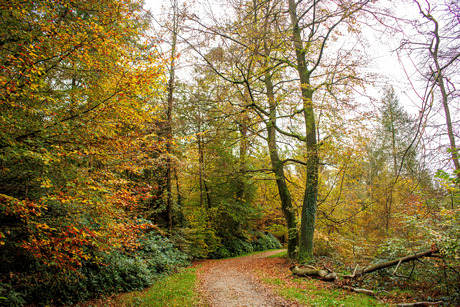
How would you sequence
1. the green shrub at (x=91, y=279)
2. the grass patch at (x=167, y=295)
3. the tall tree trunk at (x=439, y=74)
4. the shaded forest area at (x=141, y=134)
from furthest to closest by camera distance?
the grass patch at (x=167, y=295), the green shrub at (x=91, y=279), the shaded forest area at (x=141, y=134), the tall tree trunk at (x=439, y=74)

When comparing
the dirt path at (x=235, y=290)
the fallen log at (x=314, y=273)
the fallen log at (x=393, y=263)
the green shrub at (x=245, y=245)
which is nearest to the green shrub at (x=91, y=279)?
the dirt path at (x=235, y=290)

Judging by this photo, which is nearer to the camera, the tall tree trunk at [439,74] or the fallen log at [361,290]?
the tall tree trunk at [439,74]

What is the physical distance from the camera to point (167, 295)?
6.55 m

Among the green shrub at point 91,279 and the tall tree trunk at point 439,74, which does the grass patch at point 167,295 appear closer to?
the green shrub at point 91,279

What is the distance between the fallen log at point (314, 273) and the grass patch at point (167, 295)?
12.1 feet

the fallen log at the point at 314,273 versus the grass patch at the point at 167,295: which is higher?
the fallen log at the point at 314,273

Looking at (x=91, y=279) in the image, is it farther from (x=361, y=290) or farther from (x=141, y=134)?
(x=361, y=290)

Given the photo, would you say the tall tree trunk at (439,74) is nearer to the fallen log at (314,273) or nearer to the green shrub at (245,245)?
the fallen log at (314,273)

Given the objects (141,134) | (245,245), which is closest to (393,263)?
(141,134)

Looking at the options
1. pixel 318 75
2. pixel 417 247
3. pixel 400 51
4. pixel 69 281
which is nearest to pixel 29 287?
pixel 69 281

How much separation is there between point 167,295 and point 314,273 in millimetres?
4739

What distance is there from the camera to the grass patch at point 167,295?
5930 millimetres

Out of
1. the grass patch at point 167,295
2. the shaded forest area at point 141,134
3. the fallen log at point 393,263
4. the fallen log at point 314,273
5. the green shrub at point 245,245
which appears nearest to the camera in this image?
the shaded forest area at point 141,134

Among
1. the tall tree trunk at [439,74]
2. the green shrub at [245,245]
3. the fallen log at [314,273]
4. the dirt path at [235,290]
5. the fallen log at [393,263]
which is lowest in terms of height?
the green shrub at [245,245]
